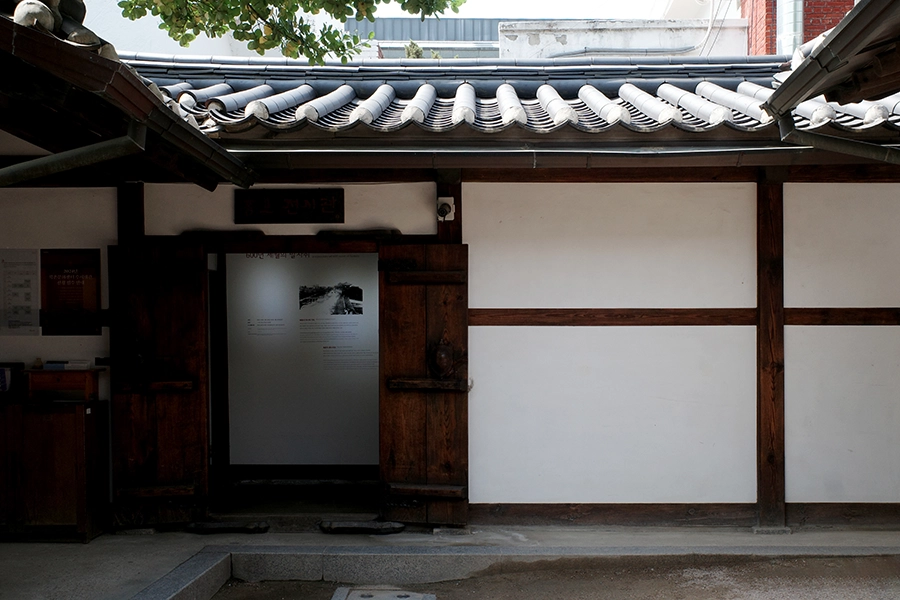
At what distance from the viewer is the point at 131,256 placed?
18.9ft

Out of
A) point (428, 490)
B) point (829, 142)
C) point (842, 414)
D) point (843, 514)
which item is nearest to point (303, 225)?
point (428, 490)

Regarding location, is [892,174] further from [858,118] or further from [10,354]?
[10,354]

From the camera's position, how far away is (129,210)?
584 centimetres

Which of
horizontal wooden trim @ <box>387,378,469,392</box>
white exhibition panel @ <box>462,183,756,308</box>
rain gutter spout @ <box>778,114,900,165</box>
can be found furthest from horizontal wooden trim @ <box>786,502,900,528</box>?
rain gutter spout @ <box>778,114,900,165</box>

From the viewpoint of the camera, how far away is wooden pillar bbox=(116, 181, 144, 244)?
230 inches

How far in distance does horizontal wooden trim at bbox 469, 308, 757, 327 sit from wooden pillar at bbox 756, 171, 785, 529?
0.58 feet

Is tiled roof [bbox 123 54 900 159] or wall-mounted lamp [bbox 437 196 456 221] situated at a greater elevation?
tiled roof [bbox 123 54 900 159]

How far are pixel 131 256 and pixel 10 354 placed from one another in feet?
4.59

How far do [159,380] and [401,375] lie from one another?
2047 millimetres

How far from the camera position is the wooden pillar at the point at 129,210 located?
584 cm

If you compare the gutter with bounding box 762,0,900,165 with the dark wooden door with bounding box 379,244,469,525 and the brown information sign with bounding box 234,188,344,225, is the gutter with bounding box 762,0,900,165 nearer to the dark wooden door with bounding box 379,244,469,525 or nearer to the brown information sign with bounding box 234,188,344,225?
the dark wooden door with bounding box 379,244,469,525

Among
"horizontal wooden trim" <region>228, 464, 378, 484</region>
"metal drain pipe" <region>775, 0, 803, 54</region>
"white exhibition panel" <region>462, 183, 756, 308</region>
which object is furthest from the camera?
"metal drain pipe" <region>775, 0, 803, 54</region>

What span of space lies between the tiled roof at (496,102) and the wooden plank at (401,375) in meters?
1.30

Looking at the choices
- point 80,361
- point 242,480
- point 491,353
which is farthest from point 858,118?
point 242,480
